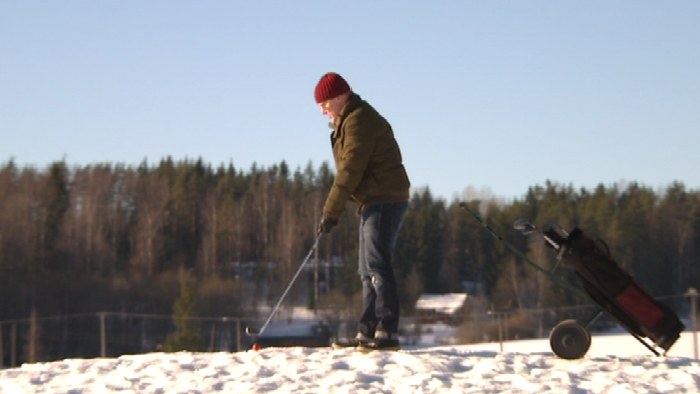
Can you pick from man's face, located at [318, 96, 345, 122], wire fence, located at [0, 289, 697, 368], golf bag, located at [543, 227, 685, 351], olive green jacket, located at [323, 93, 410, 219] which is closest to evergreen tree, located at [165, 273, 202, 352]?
wire fence, located at [0, 289, 697, 368]

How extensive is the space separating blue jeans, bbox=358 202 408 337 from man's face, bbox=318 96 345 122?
676 mm

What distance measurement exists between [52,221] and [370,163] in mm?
60554

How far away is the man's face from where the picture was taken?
25.6 feet

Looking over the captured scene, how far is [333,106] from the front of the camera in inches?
309

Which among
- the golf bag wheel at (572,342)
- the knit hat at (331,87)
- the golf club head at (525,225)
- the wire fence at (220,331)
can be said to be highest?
the knit hat at (331,87)

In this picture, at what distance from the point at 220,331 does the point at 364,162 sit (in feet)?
149

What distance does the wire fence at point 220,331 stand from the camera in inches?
1844

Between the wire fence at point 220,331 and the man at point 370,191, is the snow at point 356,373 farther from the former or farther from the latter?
the wire fence at point 220,331

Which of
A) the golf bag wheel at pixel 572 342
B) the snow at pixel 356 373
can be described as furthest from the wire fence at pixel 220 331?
the golf bag wheel at pixel 572 342

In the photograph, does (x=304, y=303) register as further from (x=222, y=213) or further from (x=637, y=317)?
(x=637, y=317)

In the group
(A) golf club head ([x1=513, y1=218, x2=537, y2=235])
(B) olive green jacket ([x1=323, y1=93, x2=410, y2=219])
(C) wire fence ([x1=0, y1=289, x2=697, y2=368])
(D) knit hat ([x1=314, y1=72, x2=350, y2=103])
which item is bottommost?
(C) wire fence ([x1=0, y1=289, x2=697, y2=368])

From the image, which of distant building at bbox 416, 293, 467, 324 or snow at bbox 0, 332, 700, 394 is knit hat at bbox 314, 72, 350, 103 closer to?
snow at bbox 0, 332, 700, 394

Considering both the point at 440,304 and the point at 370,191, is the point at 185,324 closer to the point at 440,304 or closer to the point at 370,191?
the point at 440,304

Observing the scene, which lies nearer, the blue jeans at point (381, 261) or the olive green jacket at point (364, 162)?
the olive green jacket at point (364, 162)
